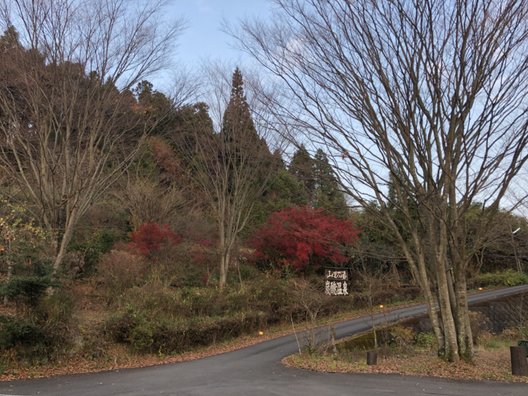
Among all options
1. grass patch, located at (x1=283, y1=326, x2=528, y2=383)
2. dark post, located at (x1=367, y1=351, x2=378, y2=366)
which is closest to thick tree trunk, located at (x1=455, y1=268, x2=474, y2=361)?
grass patch, located at (x1=283, y1=326, x2=528, y2=383)

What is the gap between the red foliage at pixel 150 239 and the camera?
19.4 metres

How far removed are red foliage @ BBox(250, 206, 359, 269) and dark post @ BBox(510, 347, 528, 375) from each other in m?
13.7

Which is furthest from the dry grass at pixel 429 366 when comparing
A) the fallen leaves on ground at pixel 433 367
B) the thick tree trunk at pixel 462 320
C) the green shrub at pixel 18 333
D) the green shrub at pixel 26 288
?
the green shrub at pixel 26 288

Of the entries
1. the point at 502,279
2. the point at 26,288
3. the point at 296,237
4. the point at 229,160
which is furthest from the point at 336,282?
the point at 502,279

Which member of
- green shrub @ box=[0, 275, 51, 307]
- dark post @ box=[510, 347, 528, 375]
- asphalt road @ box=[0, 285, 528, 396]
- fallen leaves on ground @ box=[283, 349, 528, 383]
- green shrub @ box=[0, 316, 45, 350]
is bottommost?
asphalt road @ box=[0, 285, 528, 396]

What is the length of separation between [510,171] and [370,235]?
2184cm

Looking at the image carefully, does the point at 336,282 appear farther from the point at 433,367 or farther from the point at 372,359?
the point at 433,367

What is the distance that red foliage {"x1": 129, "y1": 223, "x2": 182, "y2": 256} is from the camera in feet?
63.8

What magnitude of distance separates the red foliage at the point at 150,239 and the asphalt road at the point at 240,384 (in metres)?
8.22

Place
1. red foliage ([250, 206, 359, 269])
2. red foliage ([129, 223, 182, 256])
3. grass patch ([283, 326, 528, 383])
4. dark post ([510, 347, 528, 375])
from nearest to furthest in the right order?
dark post ([510, 347, 528, 375])
grass patch ([283, 326, 528, 383])
red foliage ([129, 223, 182, 256])
red foliage ([250, 206, 359, 269])

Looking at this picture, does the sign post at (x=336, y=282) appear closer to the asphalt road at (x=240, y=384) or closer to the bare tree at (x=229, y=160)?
the bare tree at (x=229, y=160)

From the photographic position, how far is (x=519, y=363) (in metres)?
9.32

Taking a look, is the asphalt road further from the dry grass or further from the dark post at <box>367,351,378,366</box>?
the dark post at <box>367,351,378,366</box>

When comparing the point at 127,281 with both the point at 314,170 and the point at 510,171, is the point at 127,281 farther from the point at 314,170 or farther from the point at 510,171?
the point at 510,171
